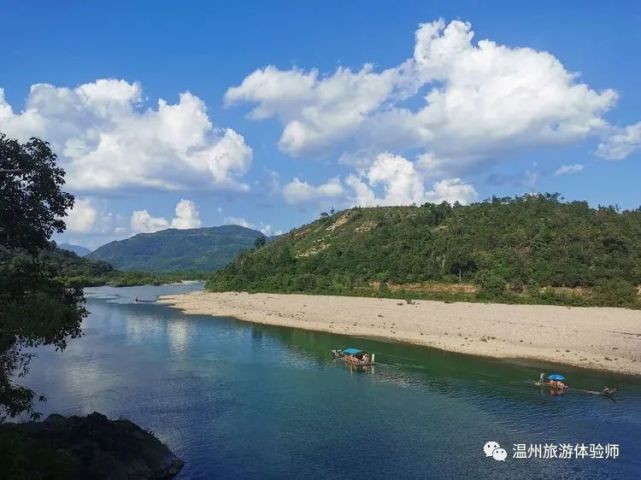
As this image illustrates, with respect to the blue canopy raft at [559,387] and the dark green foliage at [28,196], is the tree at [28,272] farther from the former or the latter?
the blue canopy raft at [559,387]

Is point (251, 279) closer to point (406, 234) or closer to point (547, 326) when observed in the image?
point (406, 234)

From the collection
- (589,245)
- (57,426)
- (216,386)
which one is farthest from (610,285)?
(57,426)

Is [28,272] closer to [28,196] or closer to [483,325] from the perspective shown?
[28,196]

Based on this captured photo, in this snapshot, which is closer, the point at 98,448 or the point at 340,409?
the point at 98,448

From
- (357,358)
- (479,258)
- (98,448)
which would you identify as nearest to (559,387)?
(357,358)

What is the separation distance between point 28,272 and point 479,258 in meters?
96.7

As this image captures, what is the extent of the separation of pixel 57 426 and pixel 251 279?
12287cm

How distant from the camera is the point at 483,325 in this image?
2830 inches

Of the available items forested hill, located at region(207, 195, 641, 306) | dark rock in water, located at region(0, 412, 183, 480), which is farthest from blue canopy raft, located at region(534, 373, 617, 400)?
forested hill, located at region(207, 195, 641, 306)

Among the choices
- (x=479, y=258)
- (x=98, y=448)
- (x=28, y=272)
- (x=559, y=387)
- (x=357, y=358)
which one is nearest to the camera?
(x=28, y=272)

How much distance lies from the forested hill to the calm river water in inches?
1720

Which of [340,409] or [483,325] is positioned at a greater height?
[483,325]

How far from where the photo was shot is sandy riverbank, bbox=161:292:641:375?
56.3 metres

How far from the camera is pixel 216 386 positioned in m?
44.3
